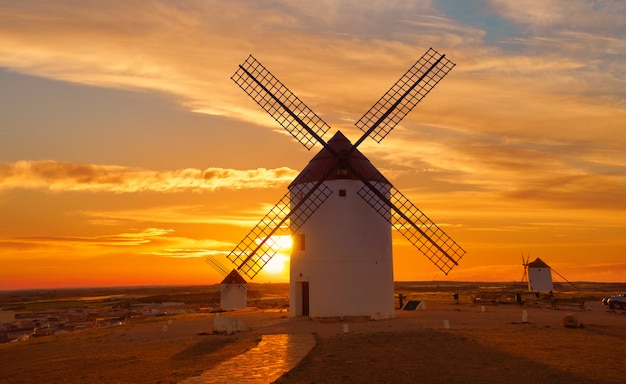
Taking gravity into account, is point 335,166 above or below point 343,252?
above

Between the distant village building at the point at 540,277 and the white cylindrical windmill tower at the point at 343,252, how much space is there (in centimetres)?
4254

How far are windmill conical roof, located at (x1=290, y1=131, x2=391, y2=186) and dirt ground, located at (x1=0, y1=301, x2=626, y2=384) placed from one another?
8565 mm

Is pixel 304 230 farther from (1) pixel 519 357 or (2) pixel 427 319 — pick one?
(1) pixel 519 357

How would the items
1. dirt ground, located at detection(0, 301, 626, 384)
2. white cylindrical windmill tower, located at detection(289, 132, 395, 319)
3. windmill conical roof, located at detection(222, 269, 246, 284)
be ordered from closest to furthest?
dirt ground, located at detection(0, 301, 626, 384) → white cylindrical windmill tower, located at detection(289, 132, 395, 319) → windmill conical roof, located at detection(222, 269, 246, 284)

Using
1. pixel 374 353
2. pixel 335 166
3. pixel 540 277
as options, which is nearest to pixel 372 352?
pixel 374 353

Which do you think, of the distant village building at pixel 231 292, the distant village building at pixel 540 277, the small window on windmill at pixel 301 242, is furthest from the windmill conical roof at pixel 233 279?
the distant village building at pixel 540 277

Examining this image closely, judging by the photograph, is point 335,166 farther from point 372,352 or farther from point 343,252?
Answer: point 372,352

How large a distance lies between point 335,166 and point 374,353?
46.4ft

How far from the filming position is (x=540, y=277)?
63562 millimetres

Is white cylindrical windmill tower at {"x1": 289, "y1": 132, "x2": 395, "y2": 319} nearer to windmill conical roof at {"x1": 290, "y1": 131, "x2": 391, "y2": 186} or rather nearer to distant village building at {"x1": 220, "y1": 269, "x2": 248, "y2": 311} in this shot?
windmill conical roof at {"x1": 290, "y1": 131, "x2": 391, "y2": 186}

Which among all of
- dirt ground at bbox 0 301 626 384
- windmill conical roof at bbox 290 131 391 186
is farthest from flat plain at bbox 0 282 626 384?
windmill conical roof at bbox 290 131 391 186

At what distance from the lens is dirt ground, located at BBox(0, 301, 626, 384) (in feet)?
46.0

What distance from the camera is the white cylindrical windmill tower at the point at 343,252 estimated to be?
27922mm

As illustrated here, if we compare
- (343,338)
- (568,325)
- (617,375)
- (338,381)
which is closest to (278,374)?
(338,381)
